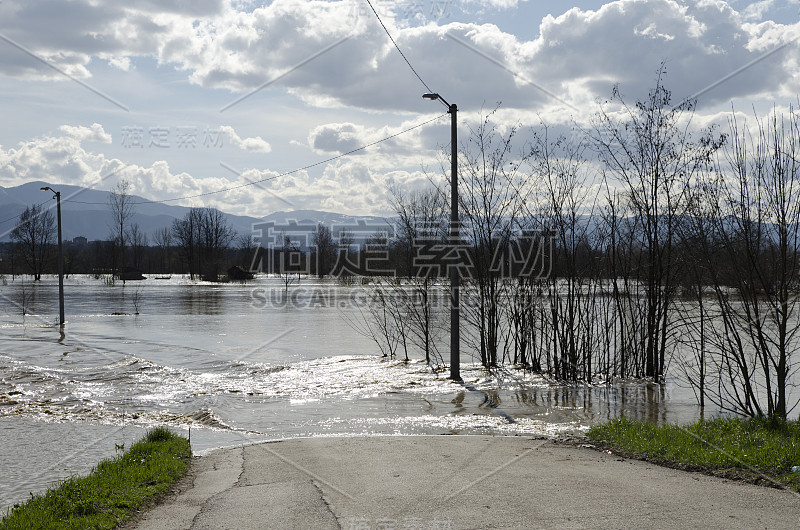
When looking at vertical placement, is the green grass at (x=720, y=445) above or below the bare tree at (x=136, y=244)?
below

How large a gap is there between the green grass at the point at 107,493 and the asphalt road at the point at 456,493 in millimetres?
247

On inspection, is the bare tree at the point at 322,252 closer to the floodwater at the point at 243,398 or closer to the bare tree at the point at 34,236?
the bare tree at the point at 34,236

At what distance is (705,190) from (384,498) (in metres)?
7.60

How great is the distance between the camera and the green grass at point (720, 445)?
707 cm

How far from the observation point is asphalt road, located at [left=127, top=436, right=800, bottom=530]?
5676 mm

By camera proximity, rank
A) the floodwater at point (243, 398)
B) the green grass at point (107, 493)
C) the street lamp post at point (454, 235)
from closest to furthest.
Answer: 1. the green grass at point (107, 493)
2. the floodwater at point (243, 398)
3. the street lamp post at point (454, 235)

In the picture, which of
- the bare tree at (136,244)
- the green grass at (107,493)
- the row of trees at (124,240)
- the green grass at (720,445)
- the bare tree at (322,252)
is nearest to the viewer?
the green grass at (107,493)

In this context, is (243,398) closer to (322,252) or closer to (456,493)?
(456,493)

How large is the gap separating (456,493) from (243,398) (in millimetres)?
8704

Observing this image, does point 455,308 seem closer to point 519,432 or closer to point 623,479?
point 519,432

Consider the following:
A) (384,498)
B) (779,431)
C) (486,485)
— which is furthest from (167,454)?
(779,431)

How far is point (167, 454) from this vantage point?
8109 millimetres

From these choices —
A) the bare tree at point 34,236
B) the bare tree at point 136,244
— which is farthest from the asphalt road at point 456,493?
the bare tree at point 34,236

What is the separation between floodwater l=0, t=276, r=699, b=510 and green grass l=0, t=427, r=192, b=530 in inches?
36.1
